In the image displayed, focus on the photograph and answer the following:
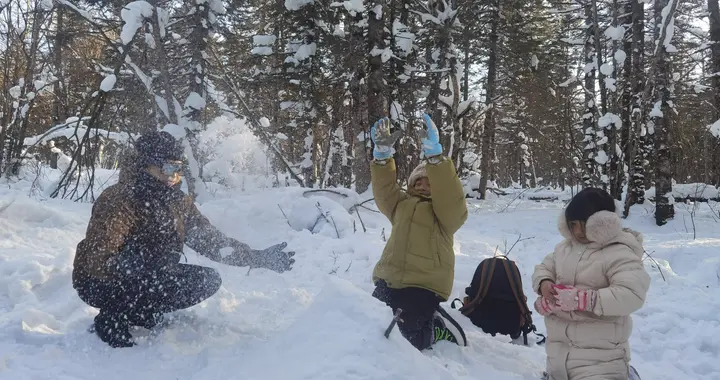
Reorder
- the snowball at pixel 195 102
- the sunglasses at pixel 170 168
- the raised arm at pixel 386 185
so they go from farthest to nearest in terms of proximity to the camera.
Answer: the snowball at pixel 195 102, the raised arm at pixel 386 185, the sunglasses at pixel 170 168

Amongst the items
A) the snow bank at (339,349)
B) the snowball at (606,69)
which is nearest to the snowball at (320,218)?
the snow bank at (339,349)

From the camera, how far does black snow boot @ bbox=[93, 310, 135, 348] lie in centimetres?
288

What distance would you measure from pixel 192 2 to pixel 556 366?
8731 mm

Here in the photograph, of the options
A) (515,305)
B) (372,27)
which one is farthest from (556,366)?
(372,27)

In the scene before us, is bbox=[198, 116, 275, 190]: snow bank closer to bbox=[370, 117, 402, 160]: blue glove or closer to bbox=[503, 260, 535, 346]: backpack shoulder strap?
bbox=[370, 117, 402, 160]: blue glove

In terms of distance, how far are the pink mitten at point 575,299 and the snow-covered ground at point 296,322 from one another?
63 cm

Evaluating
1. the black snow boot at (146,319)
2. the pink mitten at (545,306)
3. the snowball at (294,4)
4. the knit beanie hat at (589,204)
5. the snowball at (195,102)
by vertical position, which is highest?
the snowball at (294,4)

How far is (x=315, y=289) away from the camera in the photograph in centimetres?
449

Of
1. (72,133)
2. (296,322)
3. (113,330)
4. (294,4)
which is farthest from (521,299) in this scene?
(294,4)

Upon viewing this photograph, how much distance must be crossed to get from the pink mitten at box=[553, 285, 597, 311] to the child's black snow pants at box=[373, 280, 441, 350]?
0.93 meters

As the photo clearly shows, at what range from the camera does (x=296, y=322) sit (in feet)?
8.93

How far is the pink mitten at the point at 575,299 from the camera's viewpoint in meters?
2.61

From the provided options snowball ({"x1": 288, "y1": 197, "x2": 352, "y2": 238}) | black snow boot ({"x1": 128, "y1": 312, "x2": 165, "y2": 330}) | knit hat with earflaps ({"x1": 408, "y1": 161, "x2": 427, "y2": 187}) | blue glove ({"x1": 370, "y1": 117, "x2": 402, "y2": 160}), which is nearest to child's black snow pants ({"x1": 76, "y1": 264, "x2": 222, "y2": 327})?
black snow boot ({"x1": 128, "y1": 312, "x2": 165, "y2": 330})

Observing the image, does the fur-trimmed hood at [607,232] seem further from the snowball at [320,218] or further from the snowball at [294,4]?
the snowball at [294,4]
